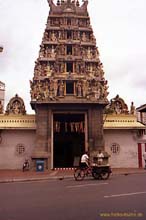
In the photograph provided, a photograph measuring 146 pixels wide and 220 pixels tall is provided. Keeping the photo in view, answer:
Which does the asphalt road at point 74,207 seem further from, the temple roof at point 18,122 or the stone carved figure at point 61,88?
the stone carved figure at point 61,88

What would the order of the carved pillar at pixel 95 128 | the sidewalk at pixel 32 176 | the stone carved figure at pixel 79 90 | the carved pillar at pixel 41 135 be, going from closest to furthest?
the sidewalk at pixel 32 176 < the carved pillar at pixel 41 135 < the carved pillar at pixel 95 128 < the stone carved figure at pixel 79 90

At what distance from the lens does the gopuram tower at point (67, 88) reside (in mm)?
22463

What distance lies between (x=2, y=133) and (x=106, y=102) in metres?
9.74

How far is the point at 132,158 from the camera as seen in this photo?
79.0 ft

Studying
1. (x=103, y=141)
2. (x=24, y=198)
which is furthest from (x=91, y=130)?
(x=24, y=198)

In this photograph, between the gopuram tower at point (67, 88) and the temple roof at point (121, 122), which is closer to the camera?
the gopuram tower at point (67, 88)

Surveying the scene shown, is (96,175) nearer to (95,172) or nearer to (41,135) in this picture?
(95,172)

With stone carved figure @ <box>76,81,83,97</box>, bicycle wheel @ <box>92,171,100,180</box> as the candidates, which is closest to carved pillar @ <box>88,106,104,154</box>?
stone carved figure @ <box>76,81,83,97</box>

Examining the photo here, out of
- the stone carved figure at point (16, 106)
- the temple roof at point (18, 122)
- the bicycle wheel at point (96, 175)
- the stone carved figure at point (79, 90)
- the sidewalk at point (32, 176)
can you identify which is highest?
the stone carved figure at point (79, 90)

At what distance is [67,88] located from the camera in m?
25.6

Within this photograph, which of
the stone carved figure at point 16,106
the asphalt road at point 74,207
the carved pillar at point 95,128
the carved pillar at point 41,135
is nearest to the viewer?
the asphalt road at point 74,207

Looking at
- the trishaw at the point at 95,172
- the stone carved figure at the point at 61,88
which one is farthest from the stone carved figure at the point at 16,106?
the trishaw at the point at 95,172

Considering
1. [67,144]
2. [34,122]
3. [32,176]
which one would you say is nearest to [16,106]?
[34,122]

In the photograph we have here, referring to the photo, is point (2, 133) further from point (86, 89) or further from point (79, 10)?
point (79, 10)
